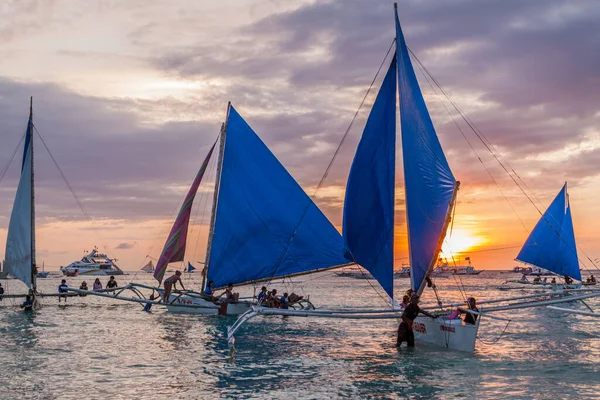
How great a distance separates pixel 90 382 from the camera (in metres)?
21.0

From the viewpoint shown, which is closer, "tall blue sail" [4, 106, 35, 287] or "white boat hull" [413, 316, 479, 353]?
"white boat hull" [413, 316, 479, 353]

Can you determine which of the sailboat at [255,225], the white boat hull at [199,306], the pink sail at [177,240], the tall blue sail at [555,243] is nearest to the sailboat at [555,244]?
the tall blue sail at [555,243]

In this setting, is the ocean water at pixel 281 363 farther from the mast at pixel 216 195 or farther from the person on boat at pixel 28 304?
the person on boat at pixel 28 304

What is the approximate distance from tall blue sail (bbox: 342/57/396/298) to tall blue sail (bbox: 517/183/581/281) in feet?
163

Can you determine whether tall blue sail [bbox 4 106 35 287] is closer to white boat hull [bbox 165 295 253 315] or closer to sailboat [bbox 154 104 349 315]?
white boat hull [bbox 165 295 253 315]

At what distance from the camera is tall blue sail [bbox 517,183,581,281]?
73.9 meters

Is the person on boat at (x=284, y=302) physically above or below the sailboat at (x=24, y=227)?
below

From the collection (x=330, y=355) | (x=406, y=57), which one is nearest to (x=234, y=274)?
(x=330, y=355)

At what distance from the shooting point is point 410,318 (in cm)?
2717

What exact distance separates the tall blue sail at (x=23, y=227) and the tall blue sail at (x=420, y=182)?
28.7 m

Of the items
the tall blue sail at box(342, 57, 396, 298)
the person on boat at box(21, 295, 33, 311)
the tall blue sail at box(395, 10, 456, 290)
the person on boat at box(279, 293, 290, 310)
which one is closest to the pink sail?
the person on boat at box(279, 293, 290, 310)

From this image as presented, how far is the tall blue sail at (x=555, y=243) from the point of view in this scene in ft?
242

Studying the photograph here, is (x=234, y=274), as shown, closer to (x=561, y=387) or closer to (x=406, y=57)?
(x=406, y=57)

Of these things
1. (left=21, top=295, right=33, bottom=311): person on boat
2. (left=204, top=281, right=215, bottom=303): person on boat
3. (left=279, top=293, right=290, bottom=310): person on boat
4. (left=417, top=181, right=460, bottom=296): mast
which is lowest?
(left=21, top=295, right=33, bottom=311): person on boat
